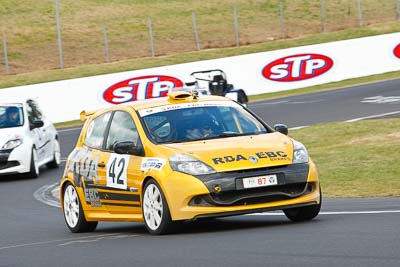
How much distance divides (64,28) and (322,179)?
3825cm

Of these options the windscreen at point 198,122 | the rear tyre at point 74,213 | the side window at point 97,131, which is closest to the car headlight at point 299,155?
the windscreen at point 198,122

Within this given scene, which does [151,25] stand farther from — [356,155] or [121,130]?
[121,130]

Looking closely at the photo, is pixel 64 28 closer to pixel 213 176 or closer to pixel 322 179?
pixel 322 179

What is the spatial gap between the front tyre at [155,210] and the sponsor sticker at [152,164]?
138 mm

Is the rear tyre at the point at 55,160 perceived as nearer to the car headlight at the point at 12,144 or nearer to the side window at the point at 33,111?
the side window at the point at 33,111

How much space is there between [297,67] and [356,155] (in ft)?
72.2

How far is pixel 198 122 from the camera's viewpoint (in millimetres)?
11914

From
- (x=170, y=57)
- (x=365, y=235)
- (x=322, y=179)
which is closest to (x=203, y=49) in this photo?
(x=170, y=57)

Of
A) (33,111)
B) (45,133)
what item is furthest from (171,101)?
(33,111)

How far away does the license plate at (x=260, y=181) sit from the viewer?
10.8 m

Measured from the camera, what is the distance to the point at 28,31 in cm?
5225

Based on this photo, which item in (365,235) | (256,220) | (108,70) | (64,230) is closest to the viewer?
(365,235)

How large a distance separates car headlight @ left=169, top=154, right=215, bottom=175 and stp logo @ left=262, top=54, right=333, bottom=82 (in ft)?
93.2

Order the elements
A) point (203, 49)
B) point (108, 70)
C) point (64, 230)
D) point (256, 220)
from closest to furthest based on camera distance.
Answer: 1. point (256, 220)
2. point (64, 230)
3. point (108, 70)
4. point (203, 49)
